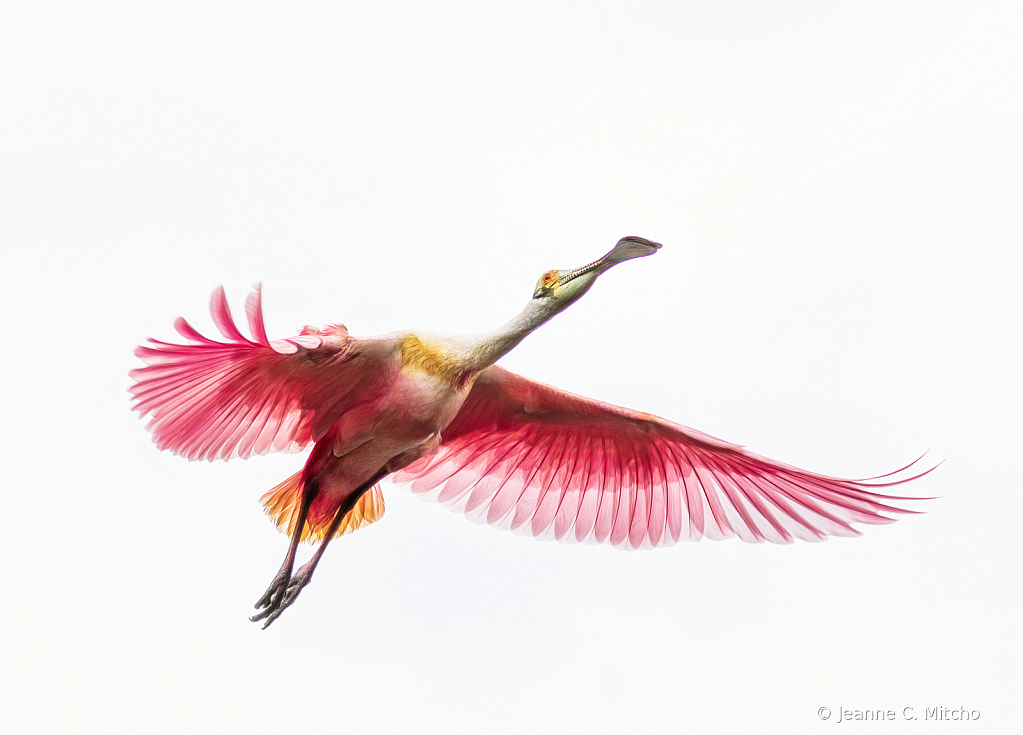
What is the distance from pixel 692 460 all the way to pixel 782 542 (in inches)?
38.6

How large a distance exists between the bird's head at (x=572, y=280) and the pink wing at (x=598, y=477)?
1327 mm

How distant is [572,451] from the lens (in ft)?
32.5

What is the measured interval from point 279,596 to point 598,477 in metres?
2.99

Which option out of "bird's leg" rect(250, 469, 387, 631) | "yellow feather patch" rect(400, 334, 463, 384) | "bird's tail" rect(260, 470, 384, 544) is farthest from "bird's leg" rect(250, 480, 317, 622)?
"yellow feather patch" rect(400, 334, 463, 384)

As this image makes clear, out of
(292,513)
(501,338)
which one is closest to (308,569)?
(292,513)

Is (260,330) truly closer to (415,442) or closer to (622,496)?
(415,442)

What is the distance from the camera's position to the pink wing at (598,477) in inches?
366

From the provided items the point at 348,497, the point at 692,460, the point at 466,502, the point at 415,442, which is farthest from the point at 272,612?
the point at 692,460

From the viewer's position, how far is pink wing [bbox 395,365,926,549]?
30.5ft

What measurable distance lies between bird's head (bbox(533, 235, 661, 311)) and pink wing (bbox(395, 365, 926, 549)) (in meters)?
1.33

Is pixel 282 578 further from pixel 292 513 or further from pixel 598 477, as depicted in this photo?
pixel 598 477

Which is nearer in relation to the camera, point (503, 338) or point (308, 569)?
point (503, 338)

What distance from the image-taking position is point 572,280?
7938 mm

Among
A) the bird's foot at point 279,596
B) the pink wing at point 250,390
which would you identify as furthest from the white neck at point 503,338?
the bird's foot at point 279,596
